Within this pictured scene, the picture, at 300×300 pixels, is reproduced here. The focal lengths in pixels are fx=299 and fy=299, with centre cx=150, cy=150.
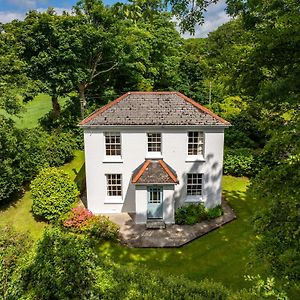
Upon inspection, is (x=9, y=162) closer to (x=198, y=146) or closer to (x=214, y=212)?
(x=198, y=146)

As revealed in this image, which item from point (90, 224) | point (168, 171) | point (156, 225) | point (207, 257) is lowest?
point (207, 257)

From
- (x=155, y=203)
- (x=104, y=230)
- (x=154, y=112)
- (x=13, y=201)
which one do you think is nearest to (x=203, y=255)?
(x=155, y=203)

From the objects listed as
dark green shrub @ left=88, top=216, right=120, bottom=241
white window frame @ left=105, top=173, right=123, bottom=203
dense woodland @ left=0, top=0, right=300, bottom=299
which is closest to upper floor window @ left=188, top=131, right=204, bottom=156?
dense woodland @ left=0, top=0, right=300, bottom=299

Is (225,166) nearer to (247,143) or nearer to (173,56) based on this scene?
(247,143)

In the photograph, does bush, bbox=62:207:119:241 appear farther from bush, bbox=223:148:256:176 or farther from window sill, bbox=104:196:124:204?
bush, bbox=223:148:256:176

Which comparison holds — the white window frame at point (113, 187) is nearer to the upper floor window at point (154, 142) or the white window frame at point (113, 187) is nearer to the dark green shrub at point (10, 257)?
the upper floor window at point (154, 142)

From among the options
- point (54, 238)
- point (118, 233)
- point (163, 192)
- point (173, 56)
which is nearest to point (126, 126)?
point (163, 192)
